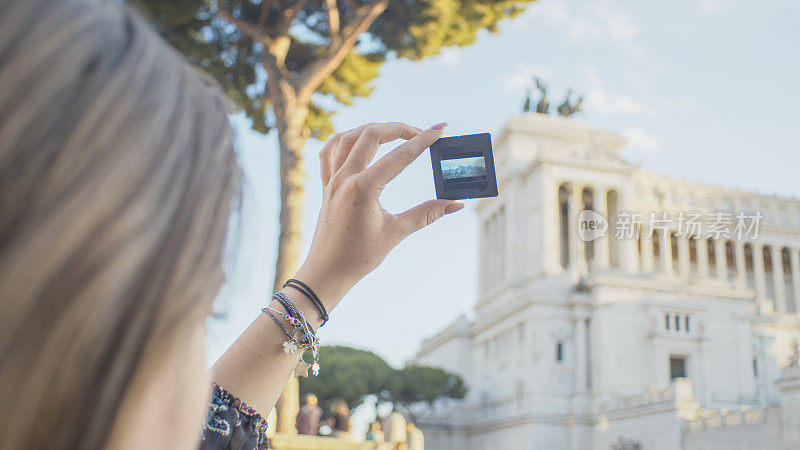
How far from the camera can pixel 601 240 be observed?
38500 mm

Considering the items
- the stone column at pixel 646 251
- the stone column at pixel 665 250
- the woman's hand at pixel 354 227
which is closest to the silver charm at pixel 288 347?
the woman's hand at pixel 354 227

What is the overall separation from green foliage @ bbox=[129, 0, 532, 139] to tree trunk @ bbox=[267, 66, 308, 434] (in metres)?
1.41

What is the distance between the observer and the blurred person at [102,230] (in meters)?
0.54

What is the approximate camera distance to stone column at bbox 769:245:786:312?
141 feet

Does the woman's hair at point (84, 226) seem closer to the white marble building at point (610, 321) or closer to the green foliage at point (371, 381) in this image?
the white marble building at point (610, 321)

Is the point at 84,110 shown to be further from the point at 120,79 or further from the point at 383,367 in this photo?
the point at 383,367

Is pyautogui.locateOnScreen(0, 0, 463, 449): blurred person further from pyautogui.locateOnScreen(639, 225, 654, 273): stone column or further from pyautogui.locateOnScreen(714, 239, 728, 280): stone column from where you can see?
pyautogui.locateOnScreen(714, 239, 728, 280): stone column

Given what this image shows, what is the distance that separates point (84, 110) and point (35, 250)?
0.12m

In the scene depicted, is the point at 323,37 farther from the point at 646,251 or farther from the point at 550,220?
the point at 646,251

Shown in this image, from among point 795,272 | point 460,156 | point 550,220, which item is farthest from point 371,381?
point 460,156

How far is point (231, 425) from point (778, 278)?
48408 mm

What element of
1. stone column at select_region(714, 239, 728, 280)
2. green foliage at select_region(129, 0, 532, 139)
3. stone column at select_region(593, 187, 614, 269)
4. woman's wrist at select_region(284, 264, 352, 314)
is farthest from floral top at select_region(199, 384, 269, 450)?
stone column at select_region(714, 239, 728, 280)

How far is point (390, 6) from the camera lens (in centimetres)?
1275

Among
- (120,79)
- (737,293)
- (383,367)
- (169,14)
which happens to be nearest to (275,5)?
(169,14)
